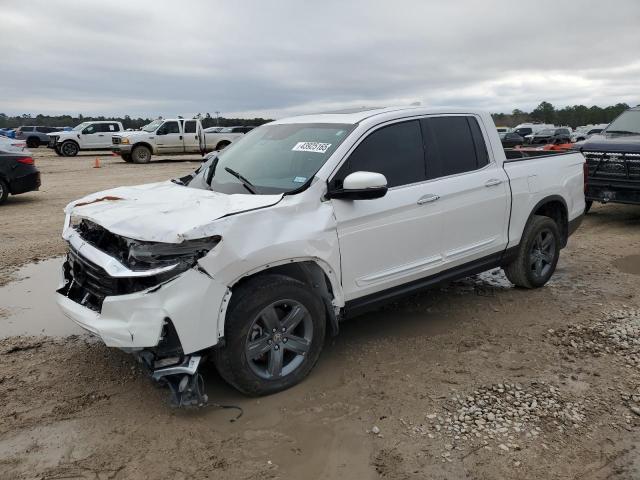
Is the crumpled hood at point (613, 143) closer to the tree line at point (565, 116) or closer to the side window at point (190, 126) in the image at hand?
the side window at point (190, 126)

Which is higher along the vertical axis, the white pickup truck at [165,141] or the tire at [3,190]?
the white pickup truck at [165,141]

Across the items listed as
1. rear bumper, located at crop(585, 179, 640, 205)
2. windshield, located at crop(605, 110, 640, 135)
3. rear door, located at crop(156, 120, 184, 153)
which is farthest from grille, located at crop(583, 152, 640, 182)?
rear door, located at crop(156, 120, 184, 153)

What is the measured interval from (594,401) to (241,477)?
7.59 ft

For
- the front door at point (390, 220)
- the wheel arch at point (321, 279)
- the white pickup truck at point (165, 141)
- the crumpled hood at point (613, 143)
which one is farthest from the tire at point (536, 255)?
the white pickup truck at point (165, 141)

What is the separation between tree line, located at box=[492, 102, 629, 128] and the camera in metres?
76.4

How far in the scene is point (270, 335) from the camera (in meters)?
3.58

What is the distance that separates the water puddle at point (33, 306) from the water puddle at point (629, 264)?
606 centimetres

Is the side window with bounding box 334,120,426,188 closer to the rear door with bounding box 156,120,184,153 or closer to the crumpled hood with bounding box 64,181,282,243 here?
the crumpled hood with bounding box 64,181,282,243

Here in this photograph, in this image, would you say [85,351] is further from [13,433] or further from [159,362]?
[159,362]

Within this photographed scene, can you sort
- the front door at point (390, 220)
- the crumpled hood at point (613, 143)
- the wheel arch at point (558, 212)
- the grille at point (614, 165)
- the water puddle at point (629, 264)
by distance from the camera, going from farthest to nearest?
the crumpled hood at point (613, 143) < the grille at point (614, 165) < the water puddle at point (629, 264) < the wheel arch at point (558, 212) < the front door at point (390, 220)

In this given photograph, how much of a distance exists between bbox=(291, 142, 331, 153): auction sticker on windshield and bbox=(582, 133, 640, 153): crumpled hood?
6826 millimetres

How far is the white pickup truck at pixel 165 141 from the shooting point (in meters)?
24.3

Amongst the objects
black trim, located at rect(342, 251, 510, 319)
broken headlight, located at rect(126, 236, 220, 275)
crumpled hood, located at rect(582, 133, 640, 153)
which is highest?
crumpled hood, located at rect(582, 133, 640, 153)

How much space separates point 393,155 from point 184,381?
7.65ft
